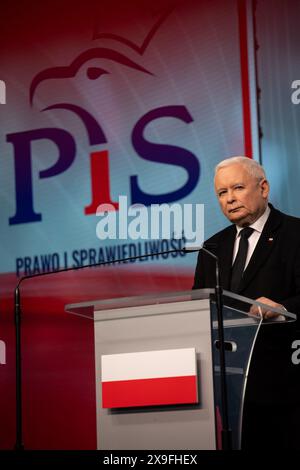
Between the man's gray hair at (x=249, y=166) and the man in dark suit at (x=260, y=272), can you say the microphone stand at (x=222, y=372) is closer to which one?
the man in dark suit at (x=260, y=272)

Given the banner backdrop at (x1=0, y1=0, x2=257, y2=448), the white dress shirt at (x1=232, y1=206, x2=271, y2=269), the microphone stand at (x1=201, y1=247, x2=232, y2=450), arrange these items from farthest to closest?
the banner backdrop at (x1=0, y1=0, x2=257, y2=448) < the white dress shirt at (x1=232, y1=206, x2=271, y2=269) < the microphone stand at (x1=201, y1=247, x2=232, y2=450)

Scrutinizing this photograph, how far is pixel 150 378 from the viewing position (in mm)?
3045

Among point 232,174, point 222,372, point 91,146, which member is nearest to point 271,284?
point 232,174

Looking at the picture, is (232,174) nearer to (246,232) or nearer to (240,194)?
(240,194)

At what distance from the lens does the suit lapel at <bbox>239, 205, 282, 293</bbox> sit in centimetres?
380

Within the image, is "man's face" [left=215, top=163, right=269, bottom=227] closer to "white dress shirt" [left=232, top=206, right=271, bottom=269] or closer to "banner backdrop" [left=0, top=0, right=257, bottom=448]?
"white dress shirt" [left=232, top=206, right=271, bottom=269]

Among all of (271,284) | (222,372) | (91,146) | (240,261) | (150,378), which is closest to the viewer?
(222,372)

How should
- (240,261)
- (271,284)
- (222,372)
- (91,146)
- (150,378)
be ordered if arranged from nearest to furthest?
(222,372)
(150,378)
(271,284)
(240,261)
(91,146)

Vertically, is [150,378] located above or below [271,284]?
below

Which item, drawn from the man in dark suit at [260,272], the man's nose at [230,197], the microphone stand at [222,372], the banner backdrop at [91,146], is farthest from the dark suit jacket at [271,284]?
the banner backdrop at [91,146]

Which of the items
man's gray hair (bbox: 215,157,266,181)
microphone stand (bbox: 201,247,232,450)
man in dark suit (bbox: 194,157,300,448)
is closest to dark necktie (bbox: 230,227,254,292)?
man in dark suit (bbox: 194,157,300,448)

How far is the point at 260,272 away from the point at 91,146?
199cm

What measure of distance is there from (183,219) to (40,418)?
1.59 m

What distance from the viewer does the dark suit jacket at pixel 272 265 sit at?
3779 millimetres
